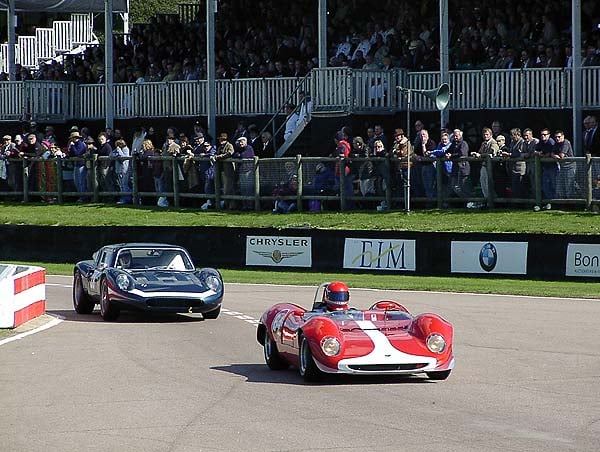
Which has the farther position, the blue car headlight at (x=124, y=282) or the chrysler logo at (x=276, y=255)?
the chrysler logo at (x=276, y=255)

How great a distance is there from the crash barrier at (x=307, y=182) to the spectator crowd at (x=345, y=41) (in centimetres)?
405

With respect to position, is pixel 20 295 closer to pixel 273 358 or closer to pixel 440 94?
pixel 273 358

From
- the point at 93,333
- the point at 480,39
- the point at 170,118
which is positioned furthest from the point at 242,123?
the point at 93,333

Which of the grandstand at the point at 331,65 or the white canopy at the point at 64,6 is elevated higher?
the white canopy at the point at 64,6

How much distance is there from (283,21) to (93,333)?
900 inches

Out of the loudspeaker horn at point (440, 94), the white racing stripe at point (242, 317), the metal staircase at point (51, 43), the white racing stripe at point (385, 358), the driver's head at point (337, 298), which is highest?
the metal staircase at point (51, 43)

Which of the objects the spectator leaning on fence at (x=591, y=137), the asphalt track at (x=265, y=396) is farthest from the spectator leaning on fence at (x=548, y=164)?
the asphalt track at (x=265, y=396)

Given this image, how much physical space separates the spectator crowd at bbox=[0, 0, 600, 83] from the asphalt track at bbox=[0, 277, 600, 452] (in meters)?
14.1

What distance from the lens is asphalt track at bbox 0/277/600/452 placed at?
9500 millimetres

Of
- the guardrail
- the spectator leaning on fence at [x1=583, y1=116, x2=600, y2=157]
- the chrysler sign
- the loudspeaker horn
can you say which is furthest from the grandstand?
the chrysler sign

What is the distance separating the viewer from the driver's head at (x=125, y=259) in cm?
1928

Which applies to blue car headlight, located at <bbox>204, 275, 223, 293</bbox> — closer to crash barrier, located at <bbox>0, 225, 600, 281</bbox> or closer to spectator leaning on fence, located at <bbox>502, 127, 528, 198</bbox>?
crash barrier, located at <bbox>0, 225, 600, 281</bbox>

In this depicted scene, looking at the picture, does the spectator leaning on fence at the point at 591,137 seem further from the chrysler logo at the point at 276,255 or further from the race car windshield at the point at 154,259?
the race car windshield at the point at 154,259

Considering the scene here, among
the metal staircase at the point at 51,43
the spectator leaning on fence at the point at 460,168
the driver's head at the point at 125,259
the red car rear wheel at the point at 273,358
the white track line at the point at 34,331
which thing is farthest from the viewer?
the metal staircase at the point at 51,43
